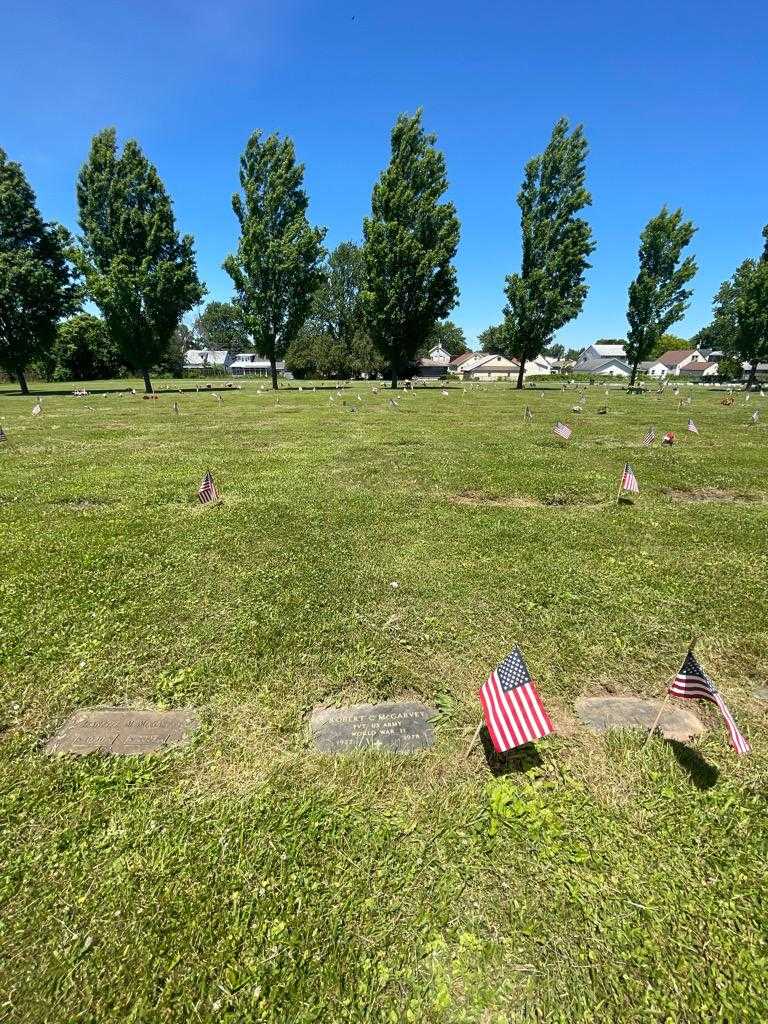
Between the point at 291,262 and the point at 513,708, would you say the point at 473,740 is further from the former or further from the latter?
the point at 291,262

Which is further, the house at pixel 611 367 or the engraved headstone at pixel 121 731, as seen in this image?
the house at pixel 611 367

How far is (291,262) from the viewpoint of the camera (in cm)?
3484

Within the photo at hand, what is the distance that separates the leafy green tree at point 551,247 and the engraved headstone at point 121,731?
43.7 m

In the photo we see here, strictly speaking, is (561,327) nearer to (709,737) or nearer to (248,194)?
(248,194)

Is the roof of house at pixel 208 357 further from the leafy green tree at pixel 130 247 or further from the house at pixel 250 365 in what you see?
the leafy green tree at pixel 130 247

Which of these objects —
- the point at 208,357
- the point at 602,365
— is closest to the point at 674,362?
the point at 602,365

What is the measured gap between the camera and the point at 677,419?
20.2 m

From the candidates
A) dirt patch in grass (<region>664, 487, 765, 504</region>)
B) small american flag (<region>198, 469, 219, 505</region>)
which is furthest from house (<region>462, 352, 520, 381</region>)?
small american flag (<region>198, 469, 219, 505</region>)

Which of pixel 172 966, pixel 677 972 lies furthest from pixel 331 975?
pixel 677 972

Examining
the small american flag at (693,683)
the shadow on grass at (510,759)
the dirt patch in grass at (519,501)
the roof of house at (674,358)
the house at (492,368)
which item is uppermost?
the roof of house at (674,358)

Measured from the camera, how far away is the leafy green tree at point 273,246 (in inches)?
1328

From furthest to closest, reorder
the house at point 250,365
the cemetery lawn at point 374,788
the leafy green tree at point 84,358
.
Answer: the house at point 250,365, the leafy green tree at point 84,358, the cemetery lawn at point 374,788

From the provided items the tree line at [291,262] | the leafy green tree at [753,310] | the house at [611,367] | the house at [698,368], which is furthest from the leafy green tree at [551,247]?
the house at [698,368]

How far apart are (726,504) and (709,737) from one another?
666cm
